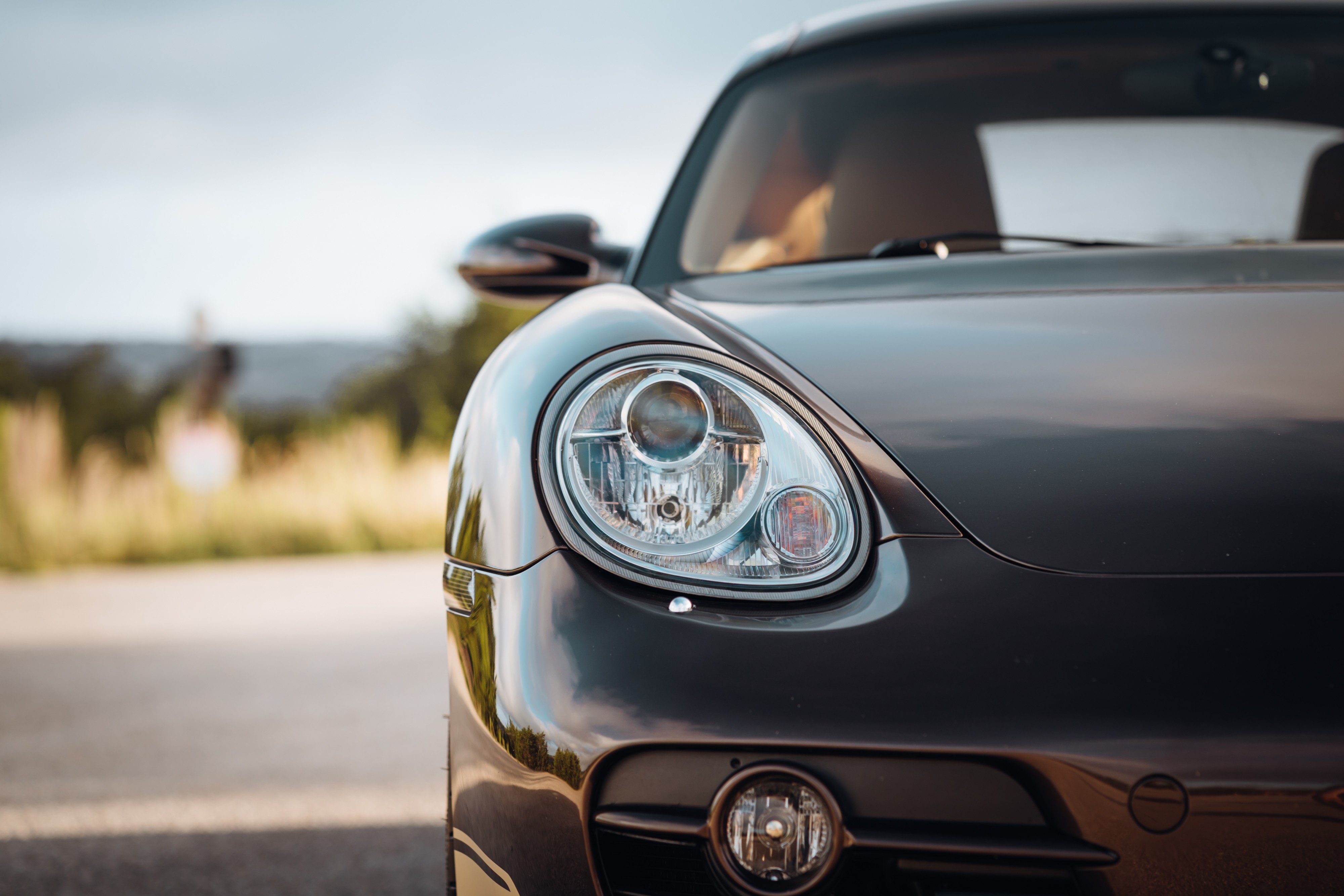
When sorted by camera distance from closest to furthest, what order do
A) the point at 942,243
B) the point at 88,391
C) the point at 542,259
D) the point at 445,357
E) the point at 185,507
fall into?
the point at 942,243, the point at 542,259, the point at 185,507, the point at 445,357, the point at 88,391

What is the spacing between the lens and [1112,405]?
1033mm

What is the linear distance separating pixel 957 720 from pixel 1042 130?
149cm

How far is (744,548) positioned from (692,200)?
3.32 feet

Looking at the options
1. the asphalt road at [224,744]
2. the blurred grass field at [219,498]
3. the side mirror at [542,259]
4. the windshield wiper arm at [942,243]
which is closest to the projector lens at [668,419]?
the windshield wiper arm at [942,243]

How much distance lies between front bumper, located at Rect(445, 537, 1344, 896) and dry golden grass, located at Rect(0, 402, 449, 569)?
8824 mm

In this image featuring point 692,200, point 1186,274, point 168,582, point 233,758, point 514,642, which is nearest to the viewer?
point 514,642

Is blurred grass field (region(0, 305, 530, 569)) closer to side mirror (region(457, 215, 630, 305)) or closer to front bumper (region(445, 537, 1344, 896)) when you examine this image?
side mirror (region(457, 215, 630, 305))

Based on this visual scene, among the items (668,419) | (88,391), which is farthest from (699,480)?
(88,391)

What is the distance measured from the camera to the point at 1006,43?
6.51 ft

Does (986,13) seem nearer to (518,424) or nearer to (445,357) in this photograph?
(518,424)

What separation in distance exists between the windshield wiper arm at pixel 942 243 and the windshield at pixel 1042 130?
19cm

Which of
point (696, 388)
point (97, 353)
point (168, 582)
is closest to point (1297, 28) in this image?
point (696, 388)

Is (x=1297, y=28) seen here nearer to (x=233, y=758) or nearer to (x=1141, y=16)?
(x=1141, y=16)

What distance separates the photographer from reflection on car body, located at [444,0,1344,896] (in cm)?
87
